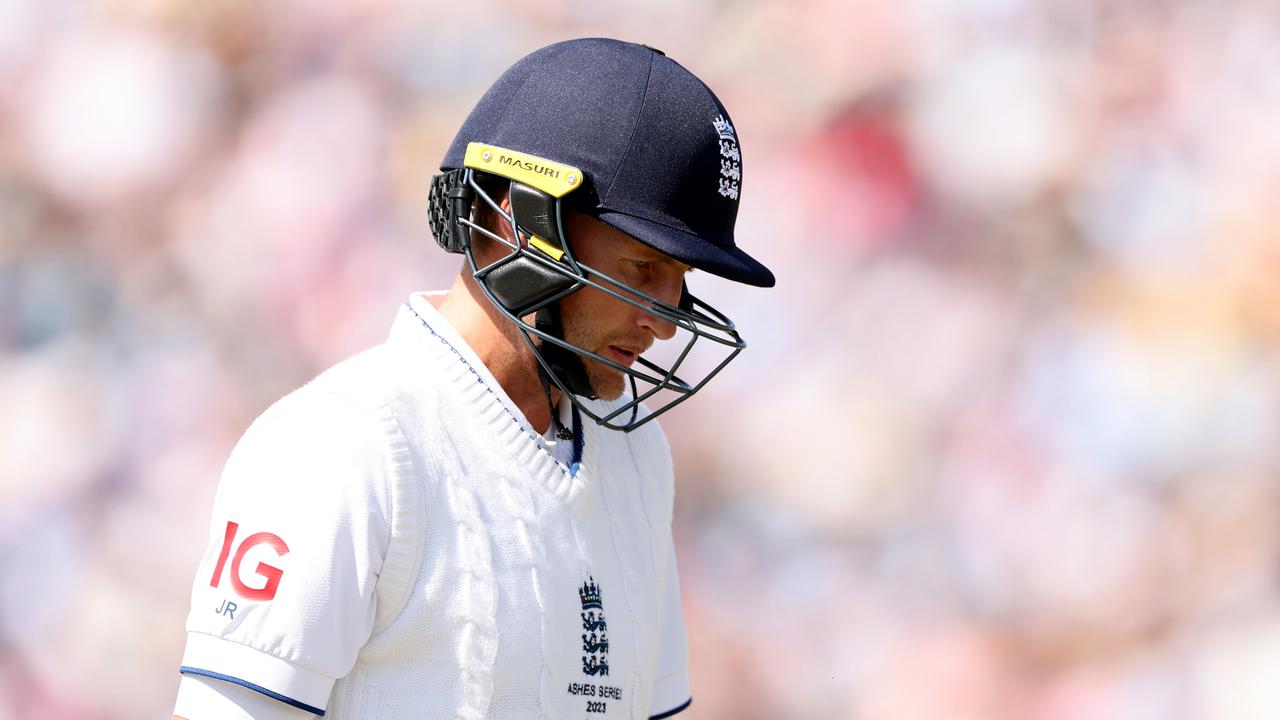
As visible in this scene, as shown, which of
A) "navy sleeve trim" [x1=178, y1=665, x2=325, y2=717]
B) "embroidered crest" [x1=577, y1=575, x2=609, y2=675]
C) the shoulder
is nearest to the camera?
"navy sleeve trim" [x1=178, y1=665, x2=325, y2=717]

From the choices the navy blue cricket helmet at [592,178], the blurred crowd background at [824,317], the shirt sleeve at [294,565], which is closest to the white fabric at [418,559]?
the shirt sleeve at [294,565]

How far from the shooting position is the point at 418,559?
4.59ft

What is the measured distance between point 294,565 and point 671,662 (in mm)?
760

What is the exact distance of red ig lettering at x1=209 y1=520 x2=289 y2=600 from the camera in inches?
51.9

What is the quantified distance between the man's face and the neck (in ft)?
0.22

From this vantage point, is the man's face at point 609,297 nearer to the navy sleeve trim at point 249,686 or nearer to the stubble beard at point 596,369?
the stubble beard at point 596,369

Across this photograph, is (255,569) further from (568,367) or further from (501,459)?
(568,367)

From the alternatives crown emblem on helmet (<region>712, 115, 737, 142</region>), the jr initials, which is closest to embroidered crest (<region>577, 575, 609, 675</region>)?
the jr initials

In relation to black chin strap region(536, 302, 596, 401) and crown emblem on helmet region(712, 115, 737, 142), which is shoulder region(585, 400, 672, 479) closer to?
black chin strap region(536, 302, 596, 401)

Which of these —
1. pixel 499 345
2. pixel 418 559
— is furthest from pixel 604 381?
pixel 418 559

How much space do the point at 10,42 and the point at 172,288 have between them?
778 millimetres

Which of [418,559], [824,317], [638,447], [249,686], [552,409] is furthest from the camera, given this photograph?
[824,317]

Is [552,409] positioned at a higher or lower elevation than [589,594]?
higher

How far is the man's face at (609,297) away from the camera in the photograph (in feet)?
5.21
